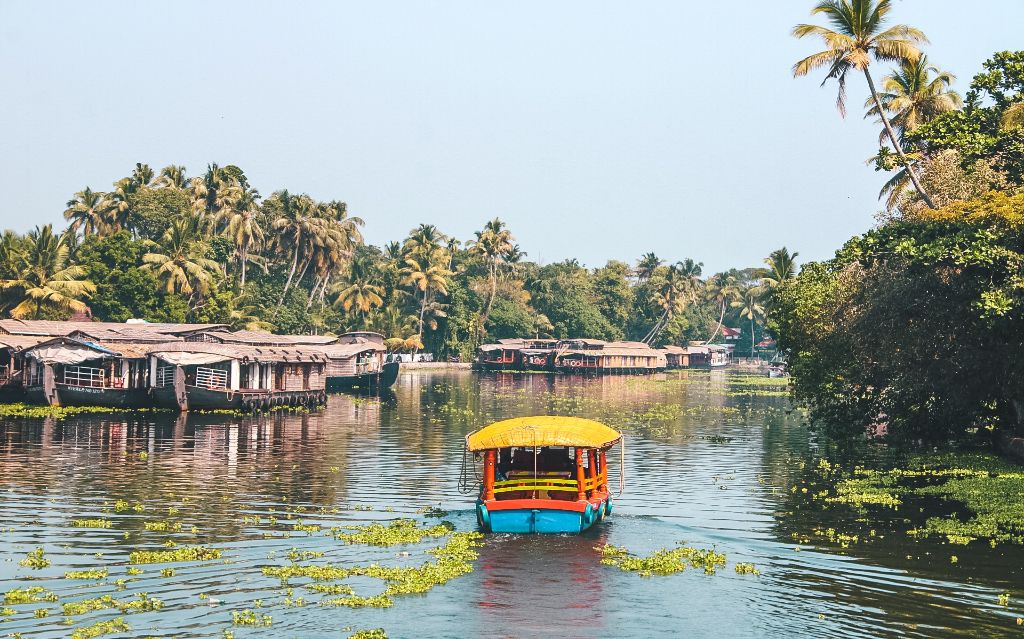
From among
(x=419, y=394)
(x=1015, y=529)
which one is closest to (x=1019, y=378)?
(x=1015, y=529)

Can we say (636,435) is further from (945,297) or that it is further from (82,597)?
Answer: (82,597)

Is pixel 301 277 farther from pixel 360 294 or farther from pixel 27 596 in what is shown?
pixel 27 596

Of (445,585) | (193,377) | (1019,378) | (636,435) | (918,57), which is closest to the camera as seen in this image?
(445,585)

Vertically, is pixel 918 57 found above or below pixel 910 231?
above

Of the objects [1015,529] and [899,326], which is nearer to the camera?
[1015,529]

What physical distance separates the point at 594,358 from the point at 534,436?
328 ft

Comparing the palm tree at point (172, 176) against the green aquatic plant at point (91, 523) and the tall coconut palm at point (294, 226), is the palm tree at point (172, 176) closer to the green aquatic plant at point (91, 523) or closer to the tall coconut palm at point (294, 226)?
the tall coconut palm at point (294, 226)

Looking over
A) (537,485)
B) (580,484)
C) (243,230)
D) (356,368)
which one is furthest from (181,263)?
(580,484)

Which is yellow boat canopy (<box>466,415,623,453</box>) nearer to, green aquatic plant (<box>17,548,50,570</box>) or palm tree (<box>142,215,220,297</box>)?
green aquatic plant (<box>17,548,50,570</box>)

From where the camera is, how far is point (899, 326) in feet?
109

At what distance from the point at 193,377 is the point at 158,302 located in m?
29.7

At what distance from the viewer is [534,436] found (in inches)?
975

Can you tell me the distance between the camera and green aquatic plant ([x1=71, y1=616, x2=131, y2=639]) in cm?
1534

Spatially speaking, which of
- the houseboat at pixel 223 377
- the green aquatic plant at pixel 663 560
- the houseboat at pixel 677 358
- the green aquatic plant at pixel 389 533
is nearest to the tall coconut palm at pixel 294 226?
the houseboat at pixel 223 377
